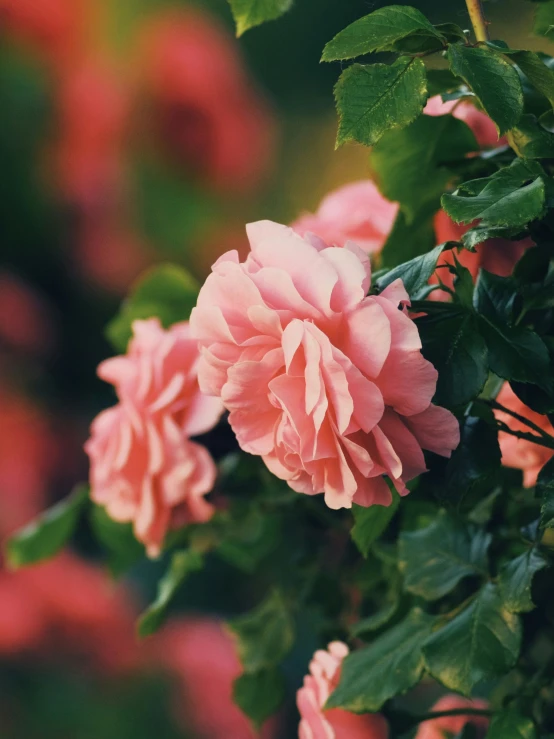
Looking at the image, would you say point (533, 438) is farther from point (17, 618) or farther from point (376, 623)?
point (17, 618)

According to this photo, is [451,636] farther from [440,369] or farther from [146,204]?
[146,204]

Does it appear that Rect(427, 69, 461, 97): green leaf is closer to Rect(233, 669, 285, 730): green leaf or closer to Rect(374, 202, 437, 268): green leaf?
Rect(374, 202, 437, 268): green leaf

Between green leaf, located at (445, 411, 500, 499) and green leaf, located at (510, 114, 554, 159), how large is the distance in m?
0.07

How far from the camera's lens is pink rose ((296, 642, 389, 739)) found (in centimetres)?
29

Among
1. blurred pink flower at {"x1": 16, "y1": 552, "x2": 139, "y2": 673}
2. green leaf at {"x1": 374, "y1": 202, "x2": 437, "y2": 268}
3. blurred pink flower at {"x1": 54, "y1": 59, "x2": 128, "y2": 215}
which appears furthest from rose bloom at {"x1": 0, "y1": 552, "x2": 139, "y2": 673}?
green leaf at {"x1": 374, "y1": 202, "x2": 437, "y2": 268}

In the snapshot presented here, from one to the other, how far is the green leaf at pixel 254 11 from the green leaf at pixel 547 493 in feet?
0.49

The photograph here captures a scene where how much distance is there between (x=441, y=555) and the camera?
29 centimetres

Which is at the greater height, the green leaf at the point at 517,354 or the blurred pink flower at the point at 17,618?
the green leaf at the point at 517,354

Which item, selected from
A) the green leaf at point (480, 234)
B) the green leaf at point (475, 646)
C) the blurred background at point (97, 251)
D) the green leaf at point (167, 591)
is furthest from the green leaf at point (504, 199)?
the blurred background at point (97, 251)

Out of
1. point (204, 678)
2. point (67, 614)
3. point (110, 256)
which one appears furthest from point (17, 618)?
point (110, 256)

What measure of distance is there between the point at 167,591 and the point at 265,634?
1.9 inches

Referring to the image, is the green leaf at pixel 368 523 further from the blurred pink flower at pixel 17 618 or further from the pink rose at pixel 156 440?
the blurred pink flower at pixel 17 618

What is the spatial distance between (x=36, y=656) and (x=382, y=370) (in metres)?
0.66

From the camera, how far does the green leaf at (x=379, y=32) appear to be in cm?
20
